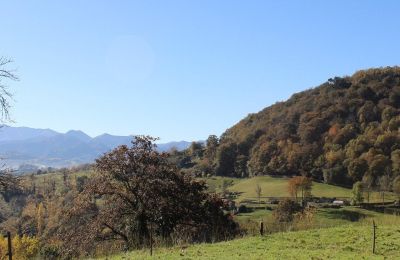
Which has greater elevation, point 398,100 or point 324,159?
point 398,100

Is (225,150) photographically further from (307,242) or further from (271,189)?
(307,242)

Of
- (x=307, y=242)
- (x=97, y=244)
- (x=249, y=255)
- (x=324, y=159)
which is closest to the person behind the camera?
(x=249, y=255)

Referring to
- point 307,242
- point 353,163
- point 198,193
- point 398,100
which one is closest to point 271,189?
point 353,163

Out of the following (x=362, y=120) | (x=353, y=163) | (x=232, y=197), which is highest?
(x=362, y=120)

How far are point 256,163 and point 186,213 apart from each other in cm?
12800

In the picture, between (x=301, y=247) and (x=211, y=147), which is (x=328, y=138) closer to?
(x=211, y=147)

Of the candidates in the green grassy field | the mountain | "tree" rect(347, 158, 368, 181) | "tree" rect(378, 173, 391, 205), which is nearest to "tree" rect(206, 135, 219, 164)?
the mountain

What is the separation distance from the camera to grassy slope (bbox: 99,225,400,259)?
14.0 meters

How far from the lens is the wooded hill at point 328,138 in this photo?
128 metres

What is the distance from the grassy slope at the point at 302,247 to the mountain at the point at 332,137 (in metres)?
105

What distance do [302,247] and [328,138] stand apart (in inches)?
5437

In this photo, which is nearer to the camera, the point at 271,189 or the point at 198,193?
the point at 198,193

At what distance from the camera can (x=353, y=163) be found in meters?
125

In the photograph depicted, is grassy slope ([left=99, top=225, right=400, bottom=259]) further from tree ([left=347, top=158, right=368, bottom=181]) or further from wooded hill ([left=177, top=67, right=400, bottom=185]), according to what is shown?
tree ([left=347, top=158, right=368, bottom=181])
